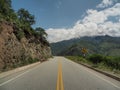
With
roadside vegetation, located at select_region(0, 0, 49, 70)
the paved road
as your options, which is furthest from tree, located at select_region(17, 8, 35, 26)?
the paved road

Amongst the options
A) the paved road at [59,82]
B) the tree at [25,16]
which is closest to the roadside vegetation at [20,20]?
the tree at [25,16]

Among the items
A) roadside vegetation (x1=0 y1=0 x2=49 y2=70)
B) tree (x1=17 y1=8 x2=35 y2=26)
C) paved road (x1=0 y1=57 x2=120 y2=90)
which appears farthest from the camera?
tree (x1=17 y1=8 x2=35 y2=26)

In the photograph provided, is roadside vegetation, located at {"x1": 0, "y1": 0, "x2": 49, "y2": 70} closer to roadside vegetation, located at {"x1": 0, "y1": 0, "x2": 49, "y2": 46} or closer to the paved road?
roadside vegetation, located at {"x1": 0, "y1": 0, "x2": 49, "y2": 46}

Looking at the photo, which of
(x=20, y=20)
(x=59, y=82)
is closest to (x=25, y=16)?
(x=20, y=20)

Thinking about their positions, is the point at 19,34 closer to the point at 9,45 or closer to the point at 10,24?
the point at 10,24

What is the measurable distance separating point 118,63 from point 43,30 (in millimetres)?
57843

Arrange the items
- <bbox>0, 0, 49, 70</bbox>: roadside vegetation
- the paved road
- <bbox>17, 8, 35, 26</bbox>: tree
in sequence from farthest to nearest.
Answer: <bbox>17, 8, 35, 26</bbox>: tree, <bbox>0, 0, 49, 70</bbox>: roadside vegetation, the paved road

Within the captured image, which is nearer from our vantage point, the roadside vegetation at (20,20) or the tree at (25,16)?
the roadside vegetation at (20,20)

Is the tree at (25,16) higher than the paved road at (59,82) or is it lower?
higher

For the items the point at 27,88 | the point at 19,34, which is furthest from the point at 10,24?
the point at 27,88

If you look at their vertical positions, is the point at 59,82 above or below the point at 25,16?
below

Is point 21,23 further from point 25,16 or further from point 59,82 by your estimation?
point 59,82

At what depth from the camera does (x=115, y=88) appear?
35.8 feet

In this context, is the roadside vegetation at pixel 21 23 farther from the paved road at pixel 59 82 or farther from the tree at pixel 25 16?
the paved road at pixel 59 82
